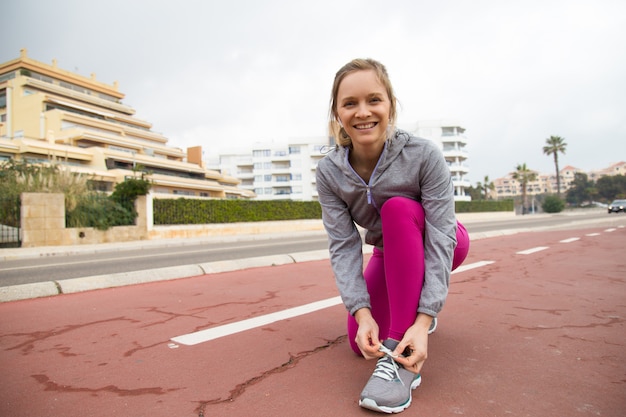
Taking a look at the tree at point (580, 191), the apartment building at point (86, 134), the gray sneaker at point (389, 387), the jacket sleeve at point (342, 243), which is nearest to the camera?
the gray sneaker at point (389, 387)

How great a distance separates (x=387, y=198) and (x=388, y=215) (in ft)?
0.47

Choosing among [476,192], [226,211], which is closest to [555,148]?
[476,192]

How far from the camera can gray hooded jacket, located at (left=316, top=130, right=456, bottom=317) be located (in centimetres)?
200

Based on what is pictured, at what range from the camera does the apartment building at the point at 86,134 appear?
50.3 meters

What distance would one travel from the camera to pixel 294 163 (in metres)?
85.8

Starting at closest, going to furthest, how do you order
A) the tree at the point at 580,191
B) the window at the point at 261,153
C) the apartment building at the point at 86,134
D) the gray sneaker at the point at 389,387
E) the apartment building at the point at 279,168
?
the gray sneaker at the point at 389,387 → the apartment building at the point at 86,134 → the apartment building at the point at 279,168 → the window at the point at 261,153 → the tree at the point at 580,191

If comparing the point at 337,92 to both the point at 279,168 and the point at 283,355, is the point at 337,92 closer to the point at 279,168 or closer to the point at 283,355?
the point at 283,355

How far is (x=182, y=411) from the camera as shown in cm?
169

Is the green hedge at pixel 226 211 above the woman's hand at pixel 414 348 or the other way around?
above

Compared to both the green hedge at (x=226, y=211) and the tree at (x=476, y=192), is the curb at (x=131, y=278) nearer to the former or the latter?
the green hedge at (x=226, y=211)

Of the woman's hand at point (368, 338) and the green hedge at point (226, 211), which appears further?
the green hedge at point (226, 211)

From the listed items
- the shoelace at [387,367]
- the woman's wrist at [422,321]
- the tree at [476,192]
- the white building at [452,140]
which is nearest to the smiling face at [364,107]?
the woman's wrist at [422,321]

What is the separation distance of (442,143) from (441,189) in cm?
8479

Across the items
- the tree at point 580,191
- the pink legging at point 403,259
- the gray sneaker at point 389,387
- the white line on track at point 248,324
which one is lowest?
the white line on track at point 248,324
